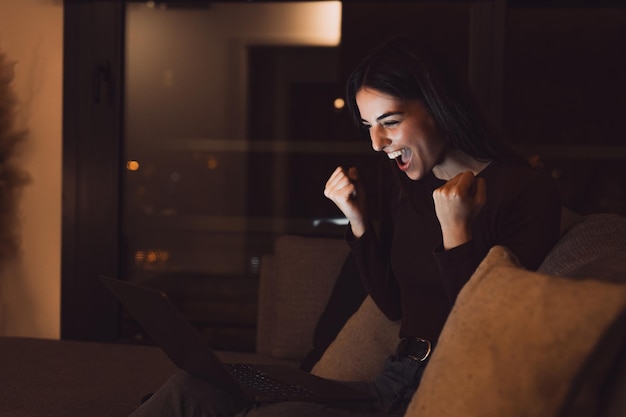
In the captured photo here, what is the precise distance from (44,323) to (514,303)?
8.81 ft

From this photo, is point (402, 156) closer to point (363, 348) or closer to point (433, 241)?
point (433, 241)

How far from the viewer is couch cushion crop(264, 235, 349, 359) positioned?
295 cm

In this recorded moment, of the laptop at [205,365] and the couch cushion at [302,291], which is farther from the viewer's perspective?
the couch cushion at [302,291]

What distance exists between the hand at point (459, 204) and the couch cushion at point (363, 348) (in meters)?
0.64

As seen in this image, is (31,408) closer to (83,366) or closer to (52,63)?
(83,366)

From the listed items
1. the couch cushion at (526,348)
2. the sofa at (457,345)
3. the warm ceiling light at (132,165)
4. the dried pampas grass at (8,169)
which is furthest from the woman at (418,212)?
the dried pampas grass at (8,169)

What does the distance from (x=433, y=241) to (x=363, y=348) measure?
1.39 ft

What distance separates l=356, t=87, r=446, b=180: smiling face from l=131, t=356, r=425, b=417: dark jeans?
1.44 feet

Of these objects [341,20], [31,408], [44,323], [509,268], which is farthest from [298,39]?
[509,268]

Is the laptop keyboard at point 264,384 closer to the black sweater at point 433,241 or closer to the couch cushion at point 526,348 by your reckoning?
the black sweater at point 433,241

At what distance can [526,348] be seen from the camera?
4.62ft

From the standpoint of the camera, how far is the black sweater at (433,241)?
6.62ft

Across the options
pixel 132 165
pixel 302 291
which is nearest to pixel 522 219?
pixel 302 291

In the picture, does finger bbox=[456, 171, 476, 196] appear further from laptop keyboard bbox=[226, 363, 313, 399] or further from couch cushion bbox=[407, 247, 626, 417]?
laptop keyboard bbox=[226, 363, 313, 399]
